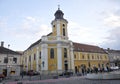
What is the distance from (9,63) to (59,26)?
2037 centimetres

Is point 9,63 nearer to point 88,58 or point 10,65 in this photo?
point 10,65

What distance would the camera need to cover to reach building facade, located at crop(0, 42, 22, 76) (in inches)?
1549

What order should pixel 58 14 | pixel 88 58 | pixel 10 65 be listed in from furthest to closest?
pixel 88 58 → pixel 58 14 → pixel 10 65

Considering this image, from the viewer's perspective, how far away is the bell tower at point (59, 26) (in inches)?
2046

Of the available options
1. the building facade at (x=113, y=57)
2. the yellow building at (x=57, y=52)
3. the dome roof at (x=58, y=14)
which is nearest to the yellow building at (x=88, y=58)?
the yellow building at (x=57, y=52)

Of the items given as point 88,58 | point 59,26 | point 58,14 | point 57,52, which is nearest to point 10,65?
point 57,52

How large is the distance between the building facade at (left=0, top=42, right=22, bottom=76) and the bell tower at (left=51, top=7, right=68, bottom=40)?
1570cm

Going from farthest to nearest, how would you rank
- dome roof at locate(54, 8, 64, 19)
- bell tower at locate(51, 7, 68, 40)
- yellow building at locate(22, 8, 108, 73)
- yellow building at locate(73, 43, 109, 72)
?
yellow building at locate(73, 43, 109, 72), dome roof at locate(54, 8, 64, 19), bell tower at locate(51, 7, 68, 40), yellow building at locate(22, 8, 108, 73)

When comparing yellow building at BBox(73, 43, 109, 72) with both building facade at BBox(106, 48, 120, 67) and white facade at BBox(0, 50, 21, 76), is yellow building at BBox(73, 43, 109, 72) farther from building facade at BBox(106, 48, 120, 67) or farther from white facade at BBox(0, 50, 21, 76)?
white facade at BBox(0, 50, 21, 76)

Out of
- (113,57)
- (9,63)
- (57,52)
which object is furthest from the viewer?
(113,57)

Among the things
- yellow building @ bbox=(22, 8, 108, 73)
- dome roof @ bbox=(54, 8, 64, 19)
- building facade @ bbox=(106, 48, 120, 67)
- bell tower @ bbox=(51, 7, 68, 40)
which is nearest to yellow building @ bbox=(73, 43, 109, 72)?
yellow building @ bbox=(22, 8, 108, 73)

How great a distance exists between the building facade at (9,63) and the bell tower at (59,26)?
15.7m

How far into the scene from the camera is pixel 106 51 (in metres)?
74.4

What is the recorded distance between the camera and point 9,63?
40500 millimetres
